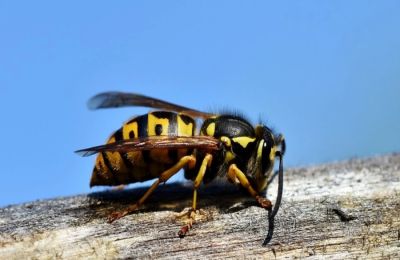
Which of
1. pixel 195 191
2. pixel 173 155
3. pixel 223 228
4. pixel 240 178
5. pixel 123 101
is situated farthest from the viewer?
pixel 123 101

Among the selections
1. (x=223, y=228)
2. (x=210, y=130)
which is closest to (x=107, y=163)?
(x=210, y=130)

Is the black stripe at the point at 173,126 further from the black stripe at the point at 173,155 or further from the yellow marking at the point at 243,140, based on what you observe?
the yellow marking at the point at 243,140

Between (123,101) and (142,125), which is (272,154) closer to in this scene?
(142,125)

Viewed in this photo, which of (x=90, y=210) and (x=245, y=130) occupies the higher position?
(x=245, y=130)

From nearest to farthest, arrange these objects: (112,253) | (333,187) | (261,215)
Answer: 1. (112,253)
2. (261,215)
3. (333,187)

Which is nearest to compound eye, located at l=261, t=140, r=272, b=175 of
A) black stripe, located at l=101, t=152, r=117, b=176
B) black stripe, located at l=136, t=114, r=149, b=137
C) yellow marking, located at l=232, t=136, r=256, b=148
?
yellow marking, located at l=232, t=136, r=256, b=148

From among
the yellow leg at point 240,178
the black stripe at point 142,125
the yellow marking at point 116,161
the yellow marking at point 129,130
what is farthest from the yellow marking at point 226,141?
the yellow marking at point 116,161

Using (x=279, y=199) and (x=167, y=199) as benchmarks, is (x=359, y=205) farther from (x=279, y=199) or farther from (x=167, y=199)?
(x=167, y=199)

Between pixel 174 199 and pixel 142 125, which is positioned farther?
pixel 142 125

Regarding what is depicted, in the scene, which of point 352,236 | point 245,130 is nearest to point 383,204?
point 352,236
